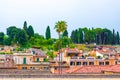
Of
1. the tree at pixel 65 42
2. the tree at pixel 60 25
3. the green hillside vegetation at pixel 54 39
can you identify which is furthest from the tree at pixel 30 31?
the tree at pixel 60 25

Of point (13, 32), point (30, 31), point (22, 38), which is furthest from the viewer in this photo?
point (30, 31)

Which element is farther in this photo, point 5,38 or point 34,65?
point 5,38

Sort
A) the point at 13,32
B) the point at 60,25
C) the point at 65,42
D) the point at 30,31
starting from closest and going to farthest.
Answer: the point at 60,25
the point at 65,42
the point at 13,32
the point at 30,31

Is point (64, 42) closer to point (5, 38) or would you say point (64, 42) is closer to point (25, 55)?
point (5, 38)

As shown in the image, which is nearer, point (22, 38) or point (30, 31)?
point (22, 38)

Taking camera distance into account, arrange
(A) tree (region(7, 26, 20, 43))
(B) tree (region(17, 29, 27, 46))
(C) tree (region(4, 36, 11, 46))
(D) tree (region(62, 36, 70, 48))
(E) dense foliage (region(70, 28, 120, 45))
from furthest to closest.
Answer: (E) dense foliage (region(70, 28, 120, 45))
(C) tree (region(4, 36, 11, 46))
(A) tree (region(7, 26, 20, 43))
(B) tree (region(17, 29, 27, 46))
(D) tree (region(62, 36, 70, 48))

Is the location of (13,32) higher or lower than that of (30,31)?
lower

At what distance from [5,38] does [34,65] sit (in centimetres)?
4040

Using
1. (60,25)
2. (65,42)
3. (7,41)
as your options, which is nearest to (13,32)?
(7,41)

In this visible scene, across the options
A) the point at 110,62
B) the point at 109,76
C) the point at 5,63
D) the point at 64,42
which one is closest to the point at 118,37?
the point at 64,42

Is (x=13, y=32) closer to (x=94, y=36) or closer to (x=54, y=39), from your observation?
(x=54, y=39)

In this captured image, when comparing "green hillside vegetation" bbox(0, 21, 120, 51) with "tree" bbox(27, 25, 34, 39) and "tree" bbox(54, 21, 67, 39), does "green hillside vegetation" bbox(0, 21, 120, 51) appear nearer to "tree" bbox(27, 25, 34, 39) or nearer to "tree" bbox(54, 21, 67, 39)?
"tree" bbox(27, 25, 34, 39)

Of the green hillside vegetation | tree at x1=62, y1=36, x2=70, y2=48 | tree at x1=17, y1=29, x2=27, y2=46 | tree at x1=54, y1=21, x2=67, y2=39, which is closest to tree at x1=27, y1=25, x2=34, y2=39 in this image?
the green hillside vegetation

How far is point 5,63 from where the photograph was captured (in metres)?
54.8
